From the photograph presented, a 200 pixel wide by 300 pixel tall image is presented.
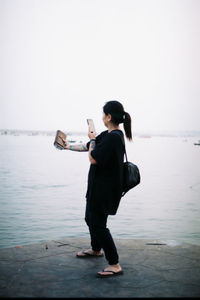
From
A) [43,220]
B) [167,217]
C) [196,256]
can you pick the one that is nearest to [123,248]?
[196,256]

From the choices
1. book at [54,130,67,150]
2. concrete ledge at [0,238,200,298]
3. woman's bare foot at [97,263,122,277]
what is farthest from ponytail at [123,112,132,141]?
concrete ledge at [0,238,200,298]

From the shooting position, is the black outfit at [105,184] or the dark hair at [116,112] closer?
the black outfit at [105,184]

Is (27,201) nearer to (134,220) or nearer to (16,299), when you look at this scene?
(134,220)

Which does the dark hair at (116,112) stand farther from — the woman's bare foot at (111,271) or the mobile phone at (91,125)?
the woman's bare foot at (111,271)

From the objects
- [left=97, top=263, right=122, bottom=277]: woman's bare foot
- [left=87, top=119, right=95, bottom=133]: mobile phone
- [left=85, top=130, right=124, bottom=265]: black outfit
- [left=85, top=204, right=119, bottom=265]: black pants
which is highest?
[left=87, top=119, right=95, bottom=133]: mobile phone

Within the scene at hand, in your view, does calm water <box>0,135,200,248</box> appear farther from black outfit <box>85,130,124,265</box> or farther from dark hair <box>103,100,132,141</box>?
dark hair <box>103,100,132,141</box>

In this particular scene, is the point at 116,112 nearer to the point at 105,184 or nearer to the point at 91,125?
the point at 91,125

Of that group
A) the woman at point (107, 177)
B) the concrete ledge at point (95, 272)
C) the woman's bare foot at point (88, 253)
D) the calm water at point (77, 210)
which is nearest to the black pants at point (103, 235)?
the woman at point (107, 177)

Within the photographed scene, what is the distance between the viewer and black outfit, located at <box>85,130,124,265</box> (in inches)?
148

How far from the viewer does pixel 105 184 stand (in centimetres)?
385

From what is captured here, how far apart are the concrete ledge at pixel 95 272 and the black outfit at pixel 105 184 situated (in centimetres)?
36

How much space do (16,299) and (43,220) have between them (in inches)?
301

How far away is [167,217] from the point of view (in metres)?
11.8

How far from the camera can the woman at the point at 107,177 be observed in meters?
3.76
